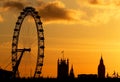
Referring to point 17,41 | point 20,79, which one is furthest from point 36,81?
point 17,41

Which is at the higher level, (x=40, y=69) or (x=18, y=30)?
(x=18, y=30)

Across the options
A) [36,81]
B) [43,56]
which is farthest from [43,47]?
[36,81]

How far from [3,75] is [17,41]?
14298 millimetres

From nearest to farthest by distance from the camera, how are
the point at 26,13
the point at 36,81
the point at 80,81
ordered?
the point at 26,13, the point at 36,81, the point at 80,81

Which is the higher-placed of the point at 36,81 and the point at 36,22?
the point at 36,22

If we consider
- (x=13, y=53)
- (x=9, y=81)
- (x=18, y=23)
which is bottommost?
(x=9, y=81)

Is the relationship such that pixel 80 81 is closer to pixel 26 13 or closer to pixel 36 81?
pixel 36 81

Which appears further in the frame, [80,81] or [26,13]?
[80,81]

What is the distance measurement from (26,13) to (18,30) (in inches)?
249

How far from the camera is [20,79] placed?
127m

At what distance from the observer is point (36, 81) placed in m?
129

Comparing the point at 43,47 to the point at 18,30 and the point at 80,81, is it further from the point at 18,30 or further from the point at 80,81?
the point at 80,81

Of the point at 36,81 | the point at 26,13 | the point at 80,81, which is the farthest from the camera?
the point at 80,81

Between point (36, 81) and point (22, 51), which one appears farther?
point (36, 81)
